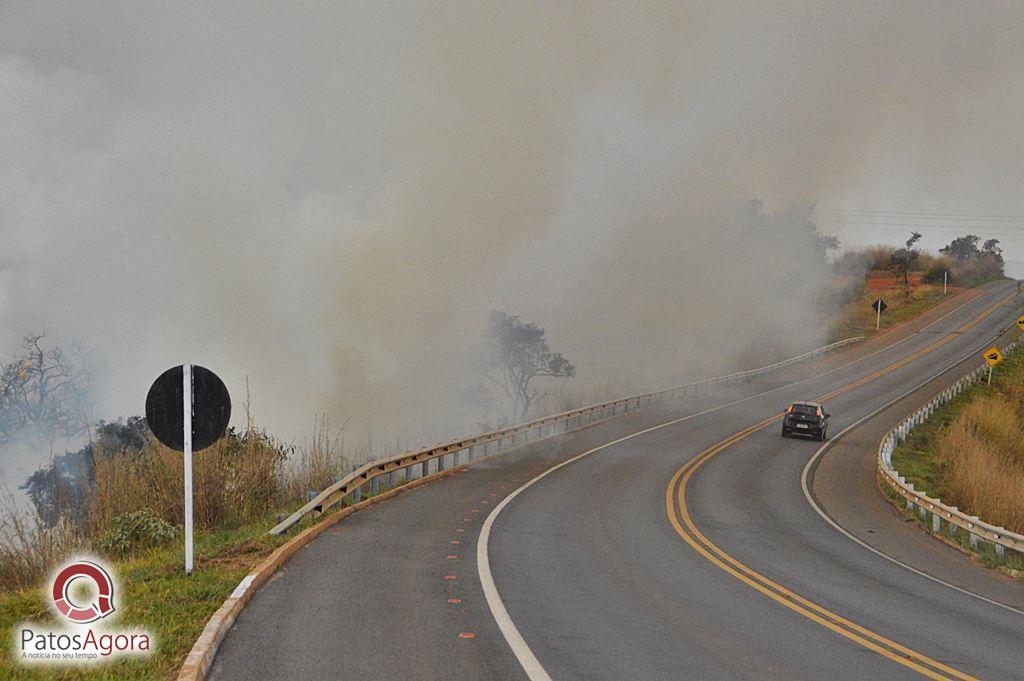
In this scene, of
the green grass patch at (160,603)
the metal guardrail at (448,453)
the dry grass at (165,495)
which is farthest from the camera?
the metal guardrail at (448,453)

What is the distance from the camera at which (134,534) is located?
40.4ft

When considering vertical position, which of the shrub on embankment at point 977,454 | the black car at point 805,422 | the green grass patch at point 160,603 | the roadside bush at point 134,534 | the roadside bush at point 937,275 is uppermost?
the roadside bush at point 937,275

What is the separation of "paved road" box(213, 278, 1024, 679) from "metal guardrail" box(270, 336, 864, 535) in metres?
0.62

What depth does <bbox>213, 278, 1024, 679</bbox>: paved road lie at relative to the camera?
7379 mm

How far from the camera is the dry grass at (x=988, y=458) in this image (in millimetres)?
20688

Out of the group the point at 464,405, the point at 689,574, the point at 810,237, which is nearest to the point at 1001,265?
the point at 810,237

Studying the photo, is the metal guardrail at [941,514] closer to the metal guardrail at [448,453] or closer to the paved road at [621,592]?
the paved road at [621,592]

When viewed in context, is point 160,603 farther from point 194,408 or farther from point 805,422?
point 805,422

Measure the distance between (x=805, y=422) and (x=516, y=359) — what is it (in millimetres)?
29200

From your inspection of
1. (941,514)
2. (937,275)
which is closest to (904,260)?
(937,275)

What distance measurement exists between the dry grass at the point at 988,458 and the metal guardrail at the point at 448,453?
13001mm

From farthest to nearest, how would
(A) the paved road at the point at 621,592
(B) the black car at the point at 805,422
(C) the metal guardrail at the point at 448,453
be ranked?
(B) the black car at the point at 805,422, (C) the metal guardrail at the point at 448,453, (A) the paved road at the point at 621,592

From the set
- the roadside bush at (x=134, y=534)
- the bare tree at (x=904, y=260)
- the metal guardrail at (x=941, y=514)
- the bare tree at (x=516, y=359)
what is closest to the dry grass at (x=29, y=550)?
the roadside bush at (x=134, y=534)

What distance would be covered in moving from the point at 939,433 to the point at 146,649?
33.4 m
